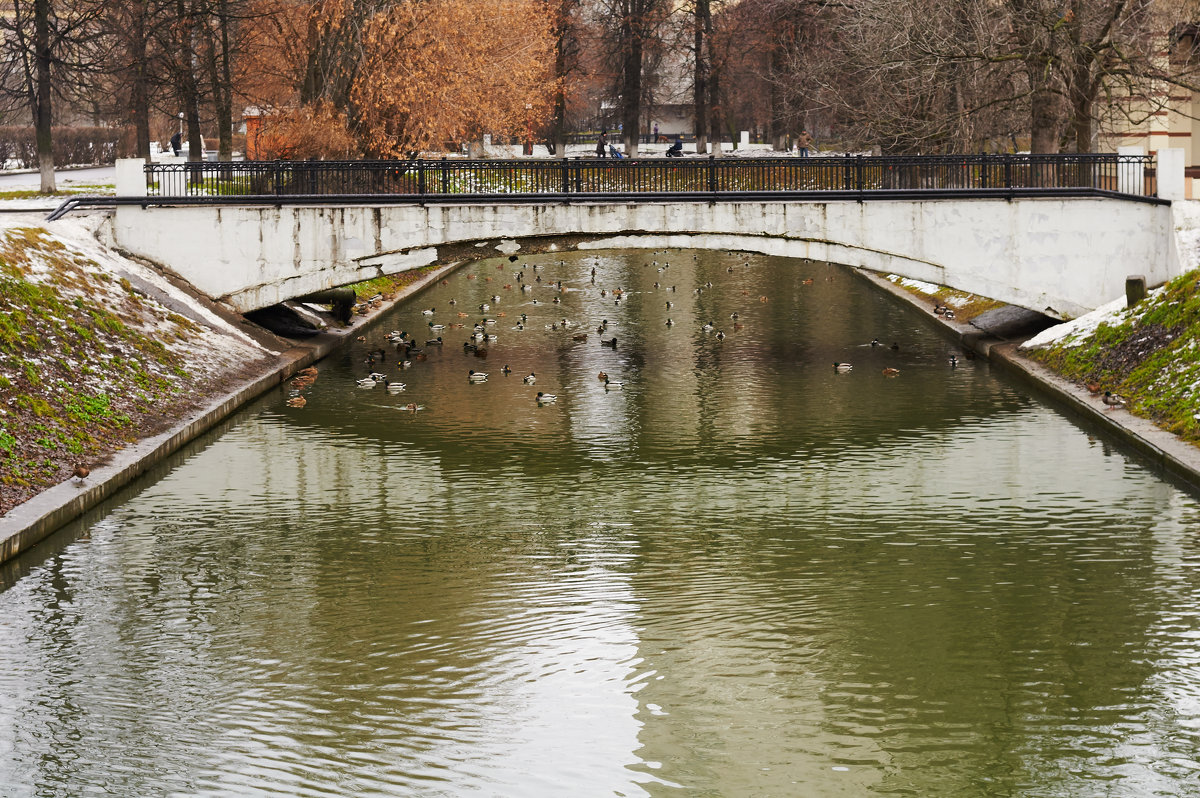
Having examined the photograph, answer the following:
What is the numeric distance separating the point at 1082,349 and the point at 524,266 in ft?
88.1

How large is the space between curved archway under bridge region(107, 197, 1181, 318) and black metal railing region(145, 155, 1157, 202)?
271mm

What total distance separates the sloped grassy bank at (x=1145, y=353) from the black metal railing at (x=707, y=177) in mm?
3116

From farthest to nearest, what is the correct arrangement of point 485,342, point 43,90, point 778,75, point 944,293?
point 778,75, point 43,90, point 944,293, point 485,342

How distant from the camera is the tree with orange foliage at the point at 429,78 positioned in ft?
123

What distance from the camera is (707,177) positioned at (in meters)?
29.4

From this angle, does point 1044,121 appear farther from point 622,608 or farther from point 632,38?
point 632,38

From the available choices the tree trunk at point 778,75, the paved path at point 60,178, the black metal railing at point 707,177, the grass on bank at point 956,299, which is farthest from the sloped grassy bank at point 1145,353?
the paved path at point 60,178

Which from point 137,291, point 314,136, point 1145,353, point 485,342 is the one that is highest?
point 314,136

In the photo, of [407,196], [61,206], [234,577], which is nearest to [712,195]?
[407,196]

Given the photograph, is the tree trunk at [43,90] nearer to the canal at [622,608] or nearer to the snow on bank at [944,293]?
the canal at [622,608]

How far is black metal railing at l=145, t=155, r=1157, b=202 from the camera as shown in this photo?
96.0 ft

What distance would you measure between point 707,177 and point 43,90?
69.3 feet

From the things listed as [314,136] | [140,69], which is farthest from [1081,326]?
[140,69]

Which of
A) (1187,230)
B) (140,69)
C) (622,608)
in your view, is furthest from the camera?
(140,69)
